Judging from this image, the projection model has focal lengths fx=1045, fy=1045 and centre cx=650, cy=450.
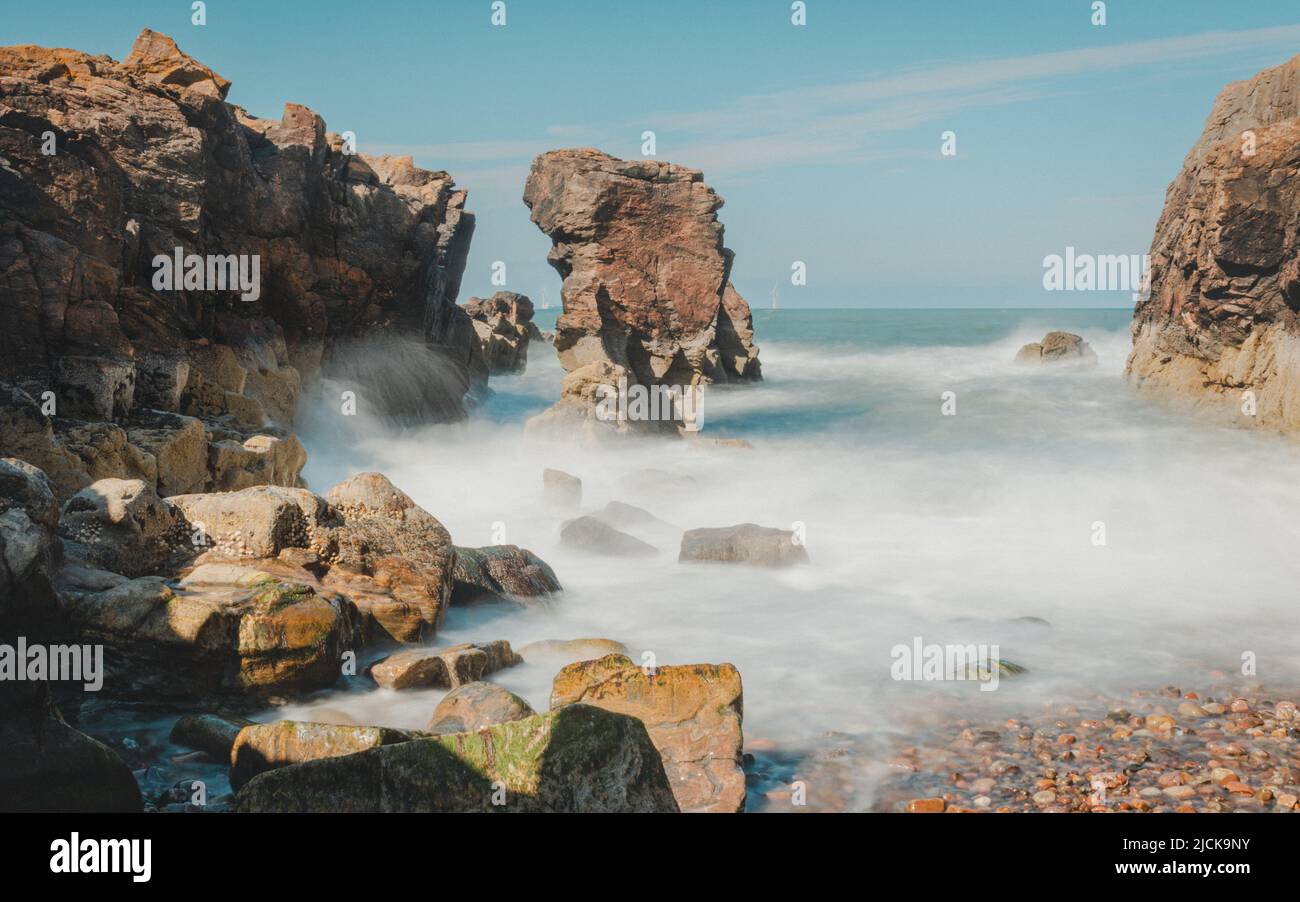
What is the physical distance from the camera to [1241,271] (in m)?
27.0

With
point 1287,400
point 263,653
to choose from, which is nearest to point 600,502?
point 263,653

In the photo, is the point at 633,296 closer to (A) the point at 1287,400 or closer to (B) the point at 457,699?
(A) the point at 1287,400

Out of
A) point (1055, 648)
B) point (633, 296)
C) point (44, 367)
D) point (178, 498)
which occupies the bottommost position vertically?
point (1055, 648)

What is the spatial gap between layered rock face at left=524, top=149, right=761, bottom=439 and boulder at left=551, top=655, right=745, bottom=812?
23147mm

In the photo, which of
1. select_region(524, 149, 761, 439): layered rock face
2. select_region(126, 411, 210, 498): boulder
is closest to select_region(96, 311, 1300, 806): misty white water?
select_region(524, 149, 761, 439): layered rock face

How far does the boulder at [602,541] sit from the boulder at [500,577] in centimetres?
232

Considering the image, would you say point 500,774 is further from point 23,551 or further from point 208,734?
point 23,551

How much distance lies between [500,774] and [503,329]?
49461 millimetres

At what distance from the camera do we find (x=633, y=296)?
33.0m

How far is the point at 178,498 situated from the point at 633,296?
22876mm
